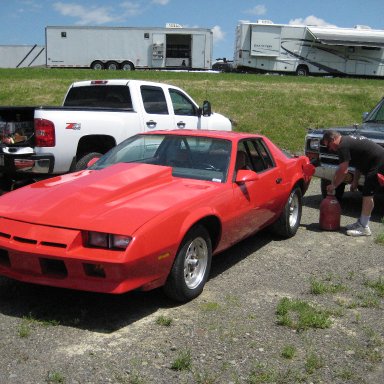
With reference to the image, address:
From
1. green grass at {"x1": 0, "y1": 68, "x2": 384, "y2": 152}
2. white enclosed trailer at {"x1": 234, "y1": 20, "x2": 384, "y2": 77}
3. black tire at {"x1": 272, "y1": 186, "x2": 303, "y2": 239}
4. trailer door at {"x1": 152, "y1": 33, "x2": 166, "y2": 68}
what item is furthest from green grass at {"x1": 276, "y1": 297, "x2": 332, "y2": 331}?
trailer door at {"x1": 152, "y1": 33, "x2": 166, "y2": 68}

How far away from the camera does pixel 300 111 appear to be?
18.1 meters

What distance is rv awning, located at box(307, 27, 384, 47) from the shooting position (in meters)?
31.8

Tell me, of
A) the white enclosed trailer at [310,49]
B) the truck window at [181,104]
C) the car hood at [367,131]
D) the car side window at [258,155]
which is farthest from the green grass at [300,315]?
the white enclosed trailer at [310,49]

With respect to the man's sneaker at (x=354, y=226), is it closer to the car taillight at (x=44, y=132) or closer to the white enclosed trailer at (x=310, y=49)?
the car taillight at (x=44, y=132)

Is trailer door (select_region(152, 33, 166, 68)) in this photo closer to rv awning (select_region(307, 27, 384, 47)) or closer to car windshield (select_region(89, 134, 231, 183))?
rv awning (select_region(307, 27, 384, 47))

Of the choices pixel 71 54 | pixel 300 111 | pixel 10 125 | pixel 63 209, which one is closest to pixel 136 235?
pixel 63 209

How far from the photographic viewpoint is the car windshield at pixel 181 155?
207 inches

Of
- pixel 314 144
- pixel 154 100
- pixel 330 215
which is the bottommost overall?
pixel 330 215

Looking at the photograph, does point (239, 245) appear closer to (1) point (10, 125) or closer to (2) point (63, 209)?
(2) point (63, 209)

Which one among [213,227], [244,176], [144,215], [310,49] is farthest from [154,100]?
[310,49]

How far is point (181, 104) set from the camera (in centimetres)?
1048

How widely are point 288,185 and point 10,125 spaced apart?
4.18 m

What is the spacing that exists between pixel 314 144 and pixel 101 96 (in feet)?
12.6

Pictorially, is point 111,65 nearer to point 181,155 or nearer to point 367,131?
point 367,131
